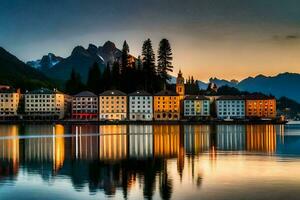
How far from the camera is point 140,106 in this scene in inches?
6019

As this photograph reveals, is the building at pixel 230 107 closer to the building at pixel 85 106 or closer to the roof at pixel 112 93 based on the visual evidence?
the roof at pixel 112 93

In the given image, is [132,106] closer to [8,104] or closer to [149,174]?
[8,104]

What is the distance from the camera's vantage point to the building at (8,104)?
527ft

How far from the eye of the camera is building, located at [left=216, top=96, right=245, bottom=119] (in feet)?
561

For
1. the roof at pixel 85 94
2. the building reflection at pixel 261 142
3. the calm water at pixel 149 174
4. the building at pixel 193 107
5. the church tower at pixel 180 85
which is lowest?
the calm water at pixel 149 174

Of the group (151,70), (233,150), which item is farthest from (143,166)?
(151,70)

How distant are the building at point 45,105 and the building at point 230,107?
5054 cm

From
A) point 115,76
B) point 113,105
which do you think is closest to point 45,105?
point 113,105

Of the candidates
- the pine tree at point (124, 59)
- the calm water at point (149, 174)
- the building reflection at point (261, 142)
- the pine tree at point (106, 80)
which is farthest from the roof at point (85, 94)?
the calm water at point (149, 174)

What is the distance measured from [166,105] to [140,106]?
25.1ft

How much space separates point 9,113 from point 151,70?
4841cm

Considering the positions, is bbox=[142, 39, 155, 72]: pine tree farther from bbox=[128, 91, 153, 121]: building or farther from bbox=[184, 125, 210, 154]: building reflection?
bbox=[184, 125, 210, 154]: building reflection

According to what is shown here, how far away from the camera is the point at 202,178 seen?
88.9ft

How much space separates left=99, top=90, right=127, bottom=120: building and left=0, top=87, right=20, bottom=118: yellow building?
2784 centimetres
